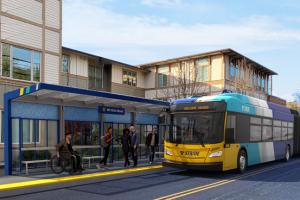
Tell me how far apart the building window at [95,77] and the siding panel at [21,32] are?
1109cm

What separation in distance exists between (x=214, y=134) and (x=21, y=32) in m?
13.0

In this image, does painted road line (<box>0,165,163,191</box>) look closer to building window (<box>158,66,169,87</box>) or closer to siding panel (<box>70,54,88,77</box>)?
siding panel (<box>70,54,88,77</box>)

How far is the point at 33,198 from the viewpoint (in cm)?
984

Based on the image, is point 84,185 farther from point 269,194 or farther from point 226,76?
point 226,76

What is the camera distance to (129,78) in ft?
129

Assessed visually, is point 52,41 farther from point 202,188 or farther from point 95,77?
point 202,188

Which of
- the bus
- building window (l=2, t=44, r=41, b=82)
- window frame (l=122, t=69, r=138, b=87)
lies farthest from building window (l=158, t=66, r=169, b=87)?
the bus

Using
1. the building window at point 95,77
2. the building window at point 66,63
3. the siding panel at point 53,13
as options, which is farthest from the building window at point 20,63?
the building window at point 95,77

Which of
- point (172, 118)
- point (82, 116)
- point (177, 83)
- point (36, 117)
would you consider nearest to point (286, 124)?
point (172, 118)

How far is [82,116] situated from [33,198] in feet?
25.8

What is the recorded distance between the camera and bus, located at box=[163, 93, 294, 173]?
13.9 meters

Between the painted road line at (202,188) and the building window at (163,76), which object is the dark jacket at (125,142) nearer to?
the painted road line at (202,188)

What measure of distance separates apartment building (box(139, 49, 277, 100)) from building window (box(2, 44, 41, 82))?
61.0ft

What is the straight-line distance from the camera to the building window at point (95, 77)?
1333 inches
